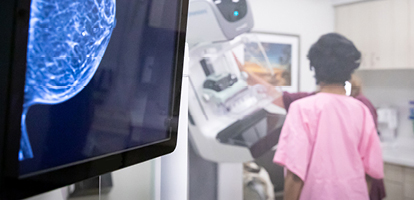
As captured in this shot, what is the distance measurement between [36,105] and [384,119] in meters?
1.36

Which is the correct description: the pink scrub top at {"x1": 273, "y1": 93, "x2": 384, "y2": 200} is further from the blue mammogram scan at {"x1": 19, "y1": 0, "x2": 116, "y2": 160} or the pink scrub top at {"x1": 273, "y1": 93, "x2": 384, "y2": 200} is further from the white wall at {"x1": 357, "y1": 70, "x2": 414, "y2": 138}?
the blue mammogram scan at {"x1": 19, "y1": 0, "x2": 116, "y2": 160}

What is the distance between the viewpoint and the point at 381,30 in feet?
4.12

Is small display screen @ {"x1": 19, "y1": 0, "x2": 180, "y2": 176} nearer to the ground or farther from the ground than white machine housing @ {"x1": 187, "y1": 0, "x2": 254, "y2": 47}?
nearer to the ground

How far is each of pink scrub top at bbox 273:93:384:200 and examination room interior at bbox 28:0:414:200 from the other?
0.23 ft

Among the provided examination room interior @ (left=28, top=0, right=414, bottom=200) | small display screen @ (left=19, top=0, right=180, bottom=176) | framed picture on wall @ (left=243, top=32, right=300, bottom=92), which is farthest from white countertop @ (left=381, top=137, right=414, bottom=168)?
small display screen @ (left=19, top=0, right=180, bottom=176)

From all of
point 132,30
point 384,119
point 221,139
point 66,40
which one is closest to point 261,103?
point 221,139

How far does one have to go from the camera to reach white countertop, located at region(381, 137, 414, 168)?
1258mm

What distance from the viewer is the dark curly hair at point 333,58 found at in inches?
50.6

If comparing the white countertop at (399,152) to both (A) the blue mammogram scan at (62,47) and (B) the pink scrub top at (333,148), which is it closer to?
(B) the pink scrub top at (333,148)

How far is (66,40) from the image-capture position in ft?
1.34

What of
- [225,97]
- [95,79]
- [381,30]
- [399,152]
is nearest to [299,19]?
[381,30]

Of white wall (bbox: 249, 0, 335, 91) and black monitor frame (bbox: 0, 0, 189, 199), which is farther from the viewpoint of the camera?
white wall (bbox: 249, 0, 335, 91)

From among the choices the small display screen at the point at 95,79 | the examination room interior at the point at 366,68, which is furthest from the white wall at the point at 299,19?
the small display screen at the point at 95,79

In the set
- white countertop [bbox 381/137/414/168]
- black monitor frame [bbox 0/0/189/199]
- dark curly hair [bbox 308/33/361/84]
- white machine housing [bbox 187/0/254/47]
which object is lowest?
white countertop [bbox 381/137/414/168]
